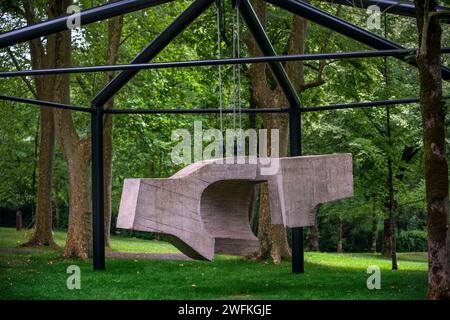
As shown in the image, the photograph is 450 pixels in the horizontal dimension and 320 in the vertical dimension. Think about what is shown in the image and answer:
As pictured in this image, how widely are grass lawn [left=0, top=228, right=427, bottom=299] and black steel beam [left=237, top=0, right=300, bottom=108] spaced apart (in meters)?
3.56

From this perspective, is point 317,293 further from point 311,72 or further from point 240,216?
point 311,72

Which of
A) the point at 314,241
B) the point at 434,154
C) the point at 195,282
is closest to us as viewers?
the point at 434,154

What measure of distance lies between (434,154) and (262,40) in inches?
162

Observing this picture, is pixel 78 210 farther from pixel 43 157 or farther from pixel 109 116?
pixel 43 157

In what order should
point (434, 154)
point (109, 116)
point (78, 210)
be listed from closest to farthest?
point (434, 154) → point (78, 210) → point (109, 116)

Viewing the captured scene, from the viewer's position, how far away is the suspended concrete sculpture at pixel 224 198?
10633 millimetres

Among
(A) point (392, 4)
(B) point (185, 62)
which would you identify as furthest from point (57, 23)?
(A) point (392, 4)

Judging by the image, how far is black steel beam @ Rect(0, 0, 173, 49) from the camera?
38.3 feet

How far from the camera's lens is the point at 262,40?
13.8 m

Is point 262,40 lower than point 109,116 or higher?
higher

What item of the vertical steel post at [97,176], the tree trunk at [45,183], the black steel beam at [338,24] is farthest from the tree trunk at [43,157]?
the black steel beam at [338,24]

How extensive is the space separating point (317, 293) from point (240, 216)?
241 cm

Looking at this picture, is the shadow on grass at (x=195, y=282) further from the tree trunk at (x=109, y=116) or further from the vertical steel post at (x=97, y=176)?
the tree trunk at (x=109, y=116)

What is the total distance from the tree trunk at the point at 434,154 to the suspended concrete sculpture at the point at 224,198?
116 centimetres
